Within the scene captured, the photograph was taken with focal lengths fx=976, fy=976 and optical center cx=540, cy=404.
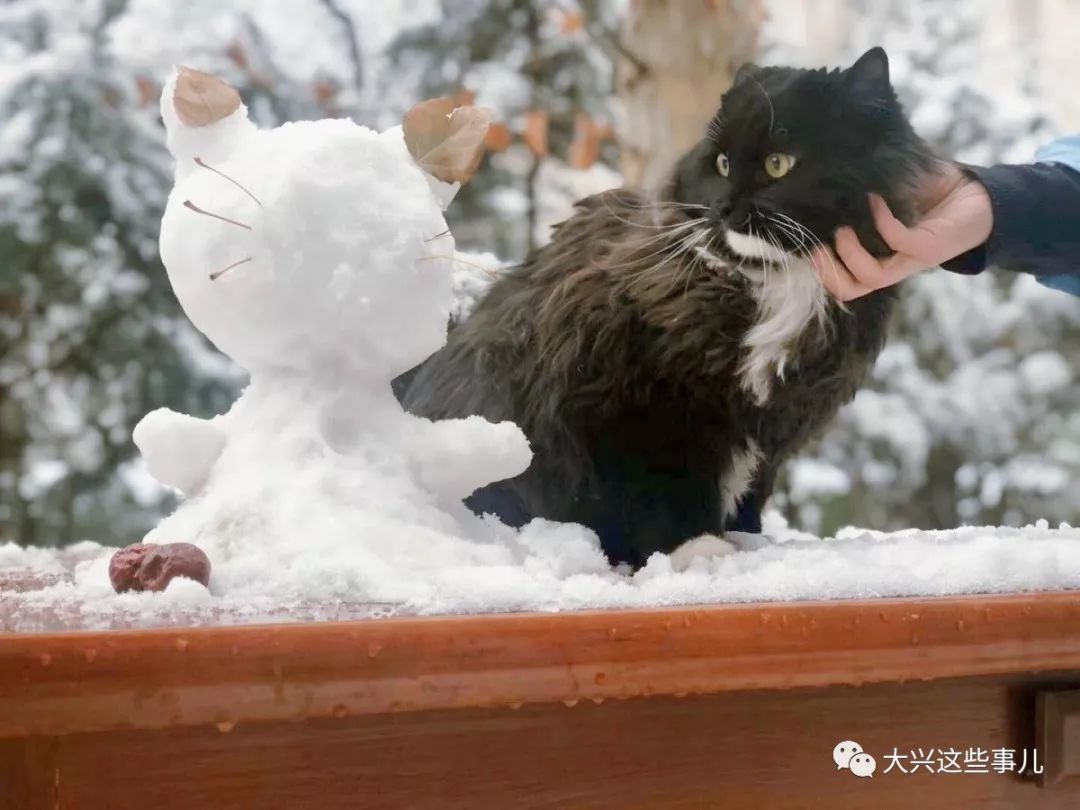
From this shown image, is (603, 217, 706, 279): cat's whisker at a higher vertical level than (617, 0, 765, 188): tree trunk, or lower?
lower

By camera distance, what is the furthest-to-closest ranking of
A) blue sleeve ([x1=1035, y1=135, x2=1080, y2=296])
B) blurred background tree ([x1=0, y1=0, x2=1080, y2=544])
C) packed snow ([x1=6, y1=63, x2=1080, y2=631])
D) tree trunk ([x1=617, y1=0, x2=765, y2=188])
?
blurred background tree ([x1=0, y1=0, x2=1080, y2=544])
tree trunk ([x1=617, y1=0, x2=765, y2=188])
blue sleeve ([x1=1035, y1=135, x2=1080, y2=296])
packed snow ([x1=6, y1=63, x2=1080, y2=631])

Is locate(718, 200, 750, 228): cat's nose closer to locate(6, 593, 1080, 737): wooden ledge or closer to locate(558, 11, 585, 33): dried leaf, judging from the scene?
locate(6, 593, 1080, 737): wooden ledge

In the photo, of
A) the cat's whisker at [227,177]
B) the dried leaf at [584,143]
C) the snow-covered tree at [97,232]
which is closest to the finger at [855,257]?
the cat's whisker at [227,177]

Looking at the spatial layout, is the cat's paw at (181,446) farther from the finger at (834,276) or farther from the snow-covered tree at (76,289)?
the snow-covered tree at (76,289)

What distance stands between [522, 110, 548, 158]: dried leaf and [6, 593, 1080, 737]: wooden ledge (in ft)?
2.92

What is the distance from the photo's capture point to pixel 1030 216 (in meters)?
0.73

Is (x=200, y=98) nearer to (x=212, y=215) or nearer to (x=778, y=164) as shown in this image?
(x=212, y=215)

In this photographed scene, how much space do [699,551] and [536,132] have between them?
0.77 meters

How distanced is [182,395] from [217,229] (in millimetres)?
741

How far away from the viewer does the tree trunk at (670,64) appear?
0.96 meters

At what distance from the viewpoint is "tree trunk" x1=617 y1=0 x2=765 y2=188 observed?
96 cm

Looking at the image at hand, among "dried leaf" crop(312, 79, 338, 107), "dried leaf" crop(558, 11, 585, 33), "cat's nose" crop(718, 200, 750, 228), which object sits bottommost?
"cat's nose" crop(718, 200, 750, 228)

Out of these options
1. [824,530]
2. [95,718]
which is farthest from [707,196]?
[824,530]

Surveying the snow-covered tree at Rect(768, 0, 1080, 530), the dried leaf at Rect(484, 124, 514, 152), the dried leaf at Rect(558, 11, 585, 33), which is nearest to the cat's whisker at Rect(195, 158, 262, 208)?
the dried leaf at Rect(484, 124, 514, 152)
